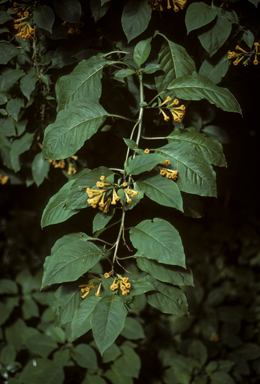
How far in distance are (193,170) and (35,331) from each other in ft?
6.01

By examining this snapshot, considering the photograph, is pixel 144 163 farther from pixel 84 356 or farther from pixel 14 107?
pixel 84 356

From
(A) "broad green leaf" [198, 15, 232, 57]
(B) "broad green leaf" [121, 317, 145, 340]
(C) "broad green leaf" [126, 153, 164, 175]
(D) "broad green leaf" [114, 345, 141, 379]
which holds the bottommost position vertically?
(D) "broad green leaf" [114, 345, 141, 379]

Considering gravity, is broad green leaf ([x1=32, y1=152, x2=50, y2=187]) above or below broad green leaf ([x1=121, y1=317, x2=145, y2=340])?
above

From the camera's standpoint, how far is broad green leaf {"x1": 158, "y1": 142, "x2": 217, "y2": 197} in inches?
35.9

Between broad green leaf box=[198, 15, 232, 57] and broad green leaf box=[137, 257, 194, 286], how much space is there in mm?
775

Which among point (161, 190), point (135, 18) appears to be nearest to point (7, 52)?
point (135, 18)

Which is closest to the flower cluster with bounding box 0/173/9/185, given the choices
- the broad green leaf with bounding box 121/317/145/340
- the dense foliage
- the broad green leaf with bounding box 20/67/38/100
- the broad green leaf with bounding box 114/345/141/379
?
the dense foliage

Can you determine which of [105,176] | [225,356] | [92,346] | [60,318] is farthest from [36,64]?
[225,356]

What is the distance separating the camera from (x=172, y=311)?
37.9 inches

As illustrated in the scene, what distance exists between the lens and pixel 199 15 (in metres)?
1.09

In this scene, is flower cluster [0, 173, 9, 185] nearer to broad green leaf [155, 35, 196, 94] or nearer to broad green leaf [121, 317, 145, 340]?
broad green leaf [155, 35, 196, 94]

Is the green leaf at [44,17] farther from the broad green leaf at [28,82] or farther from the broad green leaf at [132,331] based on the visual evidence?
the broad green leaf at [132,331]

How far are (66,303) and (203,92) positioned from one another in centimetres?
81

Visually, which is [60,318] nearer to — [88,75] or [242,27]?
[88,75]
